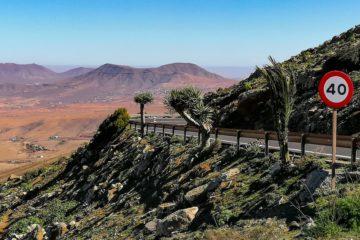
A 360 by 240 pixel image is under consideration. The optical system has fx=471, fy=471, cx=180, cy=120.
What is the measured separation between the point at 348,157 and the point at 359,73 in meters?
14.2

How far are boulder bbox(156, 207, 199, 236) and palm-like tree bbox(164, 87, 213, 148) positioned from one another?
7.95 meters

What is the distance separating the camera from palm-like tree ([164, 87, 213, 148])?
20484mm

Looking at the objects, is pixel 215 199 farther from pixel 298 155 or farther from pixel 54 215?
pixel 54 215

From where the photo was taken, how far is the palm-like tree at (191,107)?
20.5 metres

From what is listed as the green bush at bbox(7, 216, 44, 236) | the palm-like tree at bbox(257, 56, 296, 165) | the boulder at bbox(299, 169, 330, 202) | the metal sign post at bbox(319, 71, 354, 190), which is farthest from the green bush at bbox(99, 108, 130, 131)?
the metal sign post at bbox(319, 71, 354, 190)

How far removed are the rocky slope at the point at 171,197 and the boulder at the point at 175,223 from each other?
27 millimetres

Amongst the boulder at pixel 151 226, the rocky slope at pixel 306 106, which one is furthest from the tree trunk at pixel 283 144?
the rocky slope at pixel 306 106

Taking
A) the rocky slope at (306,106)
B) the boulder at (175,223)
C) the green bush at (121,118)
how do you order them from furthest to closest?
the green bush at (121,118), the rocky slope at (306,106), the boulder at (175,223)

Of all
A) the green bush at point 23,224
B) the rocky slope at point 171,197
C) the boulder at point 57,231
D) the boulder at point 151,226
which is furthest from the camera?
the green bush at point 23,224

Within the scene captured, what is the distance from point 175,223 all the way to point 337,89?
5585mm

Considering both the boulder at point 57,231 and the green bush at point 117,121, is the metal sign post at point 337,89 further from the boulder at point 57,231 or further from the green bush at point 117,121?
the green bush at point 117,121

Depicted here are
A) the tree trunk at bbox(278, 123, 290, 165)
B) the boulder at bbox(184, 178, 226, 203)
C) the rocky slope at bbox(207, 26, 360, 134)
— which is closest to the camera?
the tree trunk at bbox(278, 123, 290, 165)

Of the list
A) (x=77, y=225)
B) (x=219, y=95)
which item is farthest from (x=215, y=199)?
(x=219, y=95)

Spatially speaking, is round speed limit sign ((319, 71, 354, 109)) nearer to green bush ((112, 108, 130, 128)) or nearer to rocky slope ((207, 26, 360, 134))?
rocky slope ((207, 26, 360, 134))
